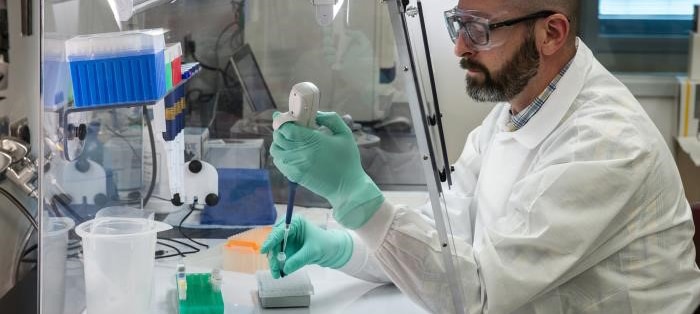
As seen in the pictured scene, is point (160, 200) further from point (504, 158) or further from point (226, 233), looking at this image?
point (504, 158)

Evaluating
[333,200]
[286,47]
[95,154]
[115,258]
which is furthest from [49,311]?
[286,47]

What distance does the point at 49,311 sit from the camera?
1461mm

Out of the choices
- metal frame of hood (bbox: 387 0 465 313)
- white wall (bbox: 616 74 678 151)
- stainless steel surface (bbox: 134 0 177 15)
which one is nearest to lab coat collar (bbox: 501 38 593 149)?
metal frame of hood (bbox: 387 0 465 313)

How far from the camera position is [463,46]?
1.67 m

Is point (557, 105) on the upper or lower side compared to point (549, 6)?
lower

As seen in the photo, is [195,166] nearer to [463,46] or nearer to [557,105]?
[463,46]

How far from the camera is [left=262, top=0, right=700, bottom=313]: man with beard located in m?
1.45

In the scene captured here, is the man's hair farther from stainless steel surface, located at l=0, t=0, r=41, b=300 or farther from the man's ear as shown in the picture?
stainless steel surface, located at l=0, t=0, r=41, b=300

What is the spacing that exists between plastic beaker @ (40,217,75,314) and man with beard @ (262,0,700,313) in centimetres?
38

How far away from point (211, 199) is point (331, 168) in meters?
0.53

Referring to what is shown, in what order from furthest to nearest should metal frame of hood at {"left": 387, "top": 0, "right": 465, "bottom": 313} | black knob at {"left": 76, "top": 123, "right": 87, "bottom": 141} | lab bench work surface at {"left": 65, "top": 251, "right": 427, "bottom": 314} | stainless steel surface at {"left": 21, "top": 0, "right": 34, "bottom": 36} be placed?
stainless steel surface at {"left": 21, "top": 0, "right": 34, "bottom": 36} < lab bench work surface at {"left": 65, "top": 251, "right": 427, "bottom": 314} < black knob at {"left": 76, "top": 123, "right": 87, "bottom": 141} < metal frame of hood at {"left": 387, "top": 0, "right": 465, "bottom": 313}

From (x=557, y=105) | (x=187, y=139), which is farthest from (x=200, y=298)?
(x=557, y=105)

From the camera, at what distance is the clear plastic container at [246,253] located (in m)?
1.78

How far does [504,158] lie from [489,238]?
0.35m
